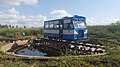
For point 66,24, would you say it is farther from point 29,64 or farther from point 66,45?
point 29,64

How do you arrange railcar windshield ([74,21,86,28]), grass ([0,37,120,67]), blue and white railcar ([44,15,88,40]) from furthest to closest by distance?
railcar windshield ([74,21,86,28]) < blue and white railcar ([44,15,88,40]) < grass ([0,37,120,67])

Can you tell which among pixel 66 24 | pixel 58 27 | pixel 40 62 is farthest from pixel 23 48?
pixel 40 62

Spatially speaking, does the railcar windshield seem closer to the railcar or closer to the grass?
the railcar

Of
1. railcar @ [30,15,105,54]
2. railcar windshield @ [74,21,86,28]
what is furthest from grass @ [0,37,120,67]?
railcar windshield @ [74,21,86,28]

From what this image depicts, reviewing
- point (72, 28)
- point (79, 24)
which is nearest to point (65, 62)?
point (72, 28)

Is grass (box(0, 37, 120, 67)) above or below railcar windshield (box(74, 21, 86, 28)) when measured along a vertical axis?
below

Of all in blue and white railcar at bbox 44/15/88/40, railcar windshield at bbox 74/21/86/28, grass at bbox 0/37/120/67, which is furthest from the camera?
railcar windshield at bbox 74/21/86/28

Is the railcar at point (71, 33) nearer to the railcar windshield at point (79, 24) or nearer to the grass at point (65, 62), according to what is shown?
the railcar windshield at point (79, 24)

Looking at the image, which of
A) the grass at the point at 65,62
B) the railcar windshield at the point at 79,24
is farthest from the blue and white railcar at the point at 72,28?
the grass at the point at 65,62

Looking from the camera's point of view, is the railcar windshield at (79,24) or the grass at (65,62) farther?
the railcar windshield at (79,24)

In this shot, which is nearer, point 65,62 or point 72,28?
point 65,62

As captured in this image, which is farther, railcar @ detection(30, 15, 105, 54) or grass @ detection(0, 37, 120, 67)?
railcar @ detection(30, 15, 105, 54)

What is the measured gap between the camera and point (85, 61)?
14.5 m

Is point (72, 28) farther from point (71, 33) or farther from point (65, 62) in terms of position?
point (65, 62)
